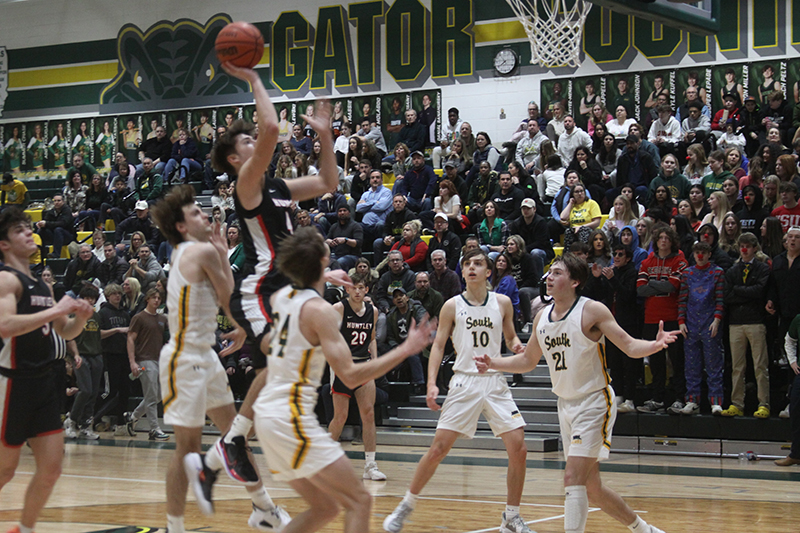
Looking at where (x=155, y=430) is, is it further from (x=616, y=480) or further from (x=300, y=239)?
(x=300, y=239)

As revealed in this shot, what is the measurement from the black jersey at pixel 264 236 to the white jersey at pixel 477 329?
2017 mm

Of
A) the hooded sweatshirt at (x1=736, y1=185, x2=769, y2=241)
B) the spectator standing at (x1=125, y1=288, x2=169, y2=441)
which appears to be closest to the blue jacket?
the spectator standing at (x1=125, y1=288, x2=169, y2=441)

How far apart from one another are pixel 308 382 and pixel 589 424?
1947mm

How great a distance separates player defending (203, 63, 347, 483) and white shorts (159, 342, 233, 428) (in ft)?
0.68

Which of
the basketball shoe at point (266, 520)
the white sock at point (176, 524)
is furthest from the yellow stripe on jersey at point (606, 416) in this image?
the white sock at point (176, 524)

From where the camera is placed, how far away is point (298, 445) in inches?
147

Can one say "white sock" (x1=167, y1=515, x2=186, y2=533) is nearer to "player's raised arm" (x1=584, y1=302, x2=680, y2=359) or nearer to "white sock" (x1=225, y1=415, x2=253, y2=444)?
"white sock" (x1=225, y1=415, x2=253, y2=444)

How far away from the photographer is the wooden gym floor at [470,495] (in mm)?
5934

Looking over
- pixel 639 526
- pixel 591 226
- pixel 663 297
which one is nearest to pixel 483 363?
pixel 639 526

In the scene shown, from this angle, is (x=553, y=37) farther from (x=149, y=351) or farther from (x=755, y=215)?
(x=149, y=351)

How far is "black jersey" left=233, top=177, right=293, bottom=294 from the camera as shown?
15.3 feet

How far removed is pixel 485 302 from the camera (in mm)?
6387

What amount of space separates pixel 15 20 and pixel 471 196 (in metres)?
16.0

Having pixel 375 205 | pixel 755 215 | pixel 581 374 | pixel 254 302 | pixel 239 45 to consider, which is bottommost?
pixel 581 374
